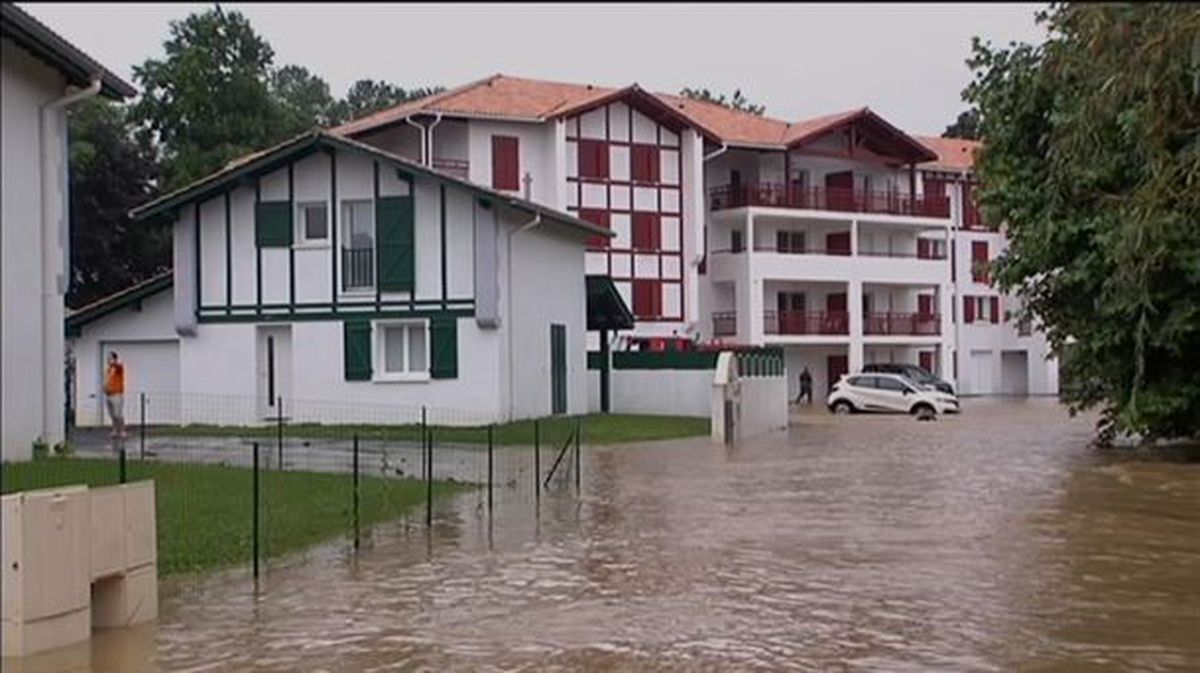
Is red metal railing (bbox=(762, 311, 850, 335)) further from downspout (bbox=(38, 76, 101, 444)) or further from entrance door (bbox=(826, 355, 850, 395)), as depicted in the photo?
downspout (bbox=(38, 76, 101, 444))

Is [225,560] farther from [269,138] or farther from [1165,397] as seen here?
[269,138]

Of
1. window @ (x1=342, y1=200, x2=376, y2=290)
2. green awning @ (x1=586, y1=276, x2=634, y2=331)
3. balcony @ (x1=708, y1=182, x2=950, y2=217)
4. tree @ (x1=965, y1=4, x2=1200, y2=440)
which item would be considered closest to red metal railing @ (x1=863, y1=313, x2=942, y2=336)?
balcony @ (x1=708, y1=182, x2=950, y2=217)

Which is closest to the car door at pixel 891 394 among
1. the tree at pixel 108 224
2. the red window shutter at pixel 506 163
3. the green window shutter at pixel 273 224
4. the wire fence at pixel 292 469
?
the red window shutter at pixel 506 163

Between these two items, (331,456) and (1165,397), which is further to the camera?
(1165,397)

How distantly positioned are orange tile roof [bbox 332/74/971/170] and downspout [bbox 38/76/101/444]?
2856 cm

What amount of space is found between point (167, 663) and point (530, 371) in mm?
28855

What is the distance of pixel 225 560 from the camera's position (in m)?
14.6

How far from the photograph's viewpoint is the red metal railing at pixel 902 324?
220 ft

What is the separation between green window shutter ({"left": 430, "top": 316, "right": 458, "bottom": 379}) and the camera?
3750 cm

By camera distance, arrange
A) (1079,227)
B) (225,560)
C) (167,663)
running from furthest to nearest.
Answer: (1079,227), (225,560), (167,663)

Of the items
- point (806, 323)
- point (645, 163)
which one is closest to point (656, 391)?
point (645, 163)

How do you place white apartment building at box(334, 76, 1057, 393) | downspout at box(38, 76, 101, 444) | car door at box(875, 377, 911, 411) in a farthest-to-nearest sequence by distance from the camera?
white apartment building at box(334, 76, 1057, 393)
car door at box(875, 377, 911, 411)
downspout at box(38, 76, 101, 444)

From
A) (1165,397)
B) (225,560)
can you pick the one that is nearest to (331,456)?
(225,560)

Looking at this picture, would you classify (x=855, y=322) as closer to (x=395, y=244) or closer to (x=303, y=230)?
(x=395, y=244)
